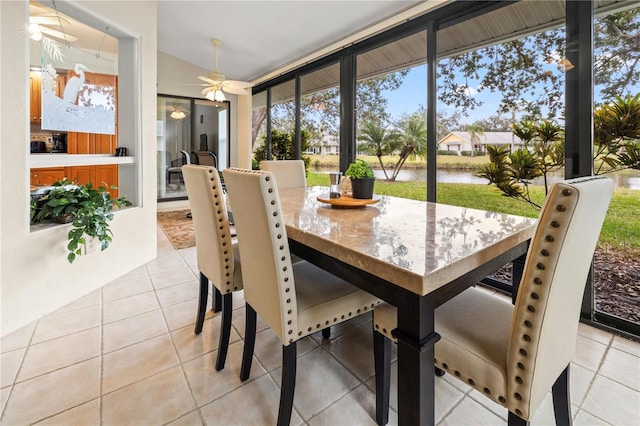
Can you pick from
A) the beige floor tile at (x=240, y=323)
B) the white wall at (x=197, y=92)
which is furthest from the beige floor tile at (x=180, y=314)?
the white wall at (x=197, y=92)

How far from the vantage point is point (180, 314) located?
2.22 m

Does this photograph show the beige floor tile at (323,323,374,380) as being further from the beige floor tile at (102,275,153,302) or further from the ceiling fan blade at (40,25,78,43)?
the ceiling fan blade at (40,25,78,43)

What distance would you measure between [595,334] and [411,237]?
5.68 feet

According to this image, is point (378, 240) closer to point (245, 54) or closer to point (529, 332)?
point (529, 332)

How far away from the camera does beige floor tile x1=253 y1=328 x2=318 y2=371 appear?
5.62ft

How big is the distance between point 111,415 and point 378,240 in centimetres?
134

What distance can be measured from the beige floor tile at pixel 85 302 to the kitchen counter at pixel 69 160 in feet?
3.33

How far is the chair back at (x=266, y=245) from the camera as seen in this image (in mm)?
1118

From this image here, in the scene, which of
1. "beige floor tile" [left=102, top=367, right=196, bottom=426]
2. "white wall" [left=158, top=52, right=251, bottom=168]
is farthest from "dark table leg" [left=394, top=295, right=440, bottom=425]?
"white wall" [left=158, top=52, right=251, bottom=168]

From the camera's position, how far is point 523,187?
2.47 meters

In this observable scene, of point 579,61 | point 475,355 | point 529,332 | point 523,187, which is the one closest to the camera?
point 529,332

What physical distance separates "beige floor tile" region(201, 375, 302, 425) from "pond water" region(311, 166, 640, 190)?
7.46ft

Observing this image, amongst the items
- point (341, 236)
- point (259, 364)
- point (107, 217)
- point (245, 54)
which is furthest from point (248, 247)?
point (245, 54)

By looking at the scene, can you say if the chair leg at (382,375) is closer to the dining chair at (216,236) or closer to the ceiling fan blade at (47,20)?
the dining chair at (216,236)
